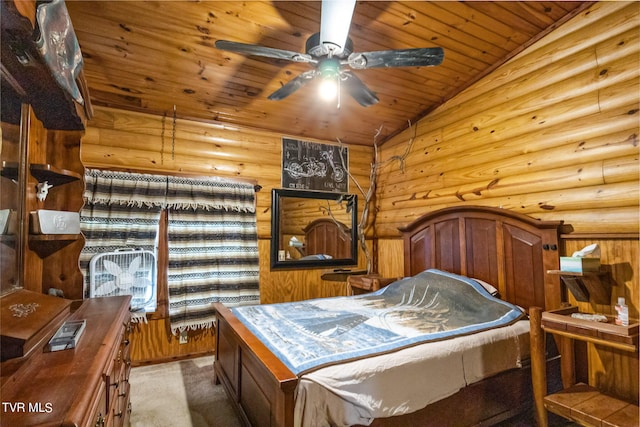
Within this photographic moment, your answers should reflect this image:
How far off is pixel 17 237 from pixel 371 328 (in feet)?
6.53

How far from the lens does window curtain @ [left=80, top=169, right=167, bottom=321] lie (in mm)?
2967

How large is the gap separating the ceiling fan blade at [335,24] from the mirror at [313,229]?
2233 millimetres

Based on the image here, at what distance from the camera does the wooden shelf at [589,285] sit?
2.19 metres

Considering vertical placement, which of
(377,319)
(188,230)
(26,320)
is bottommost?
(377,319)

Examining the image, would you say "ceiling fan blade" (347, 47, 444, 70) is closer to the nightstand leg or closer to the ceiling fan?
the ceiling fan

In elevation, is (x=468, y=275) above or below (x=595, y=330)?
above

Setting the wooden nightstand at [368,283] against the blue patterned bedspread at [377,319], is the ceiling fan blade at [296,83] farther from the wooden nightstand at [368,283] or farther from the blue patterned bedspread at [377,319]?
the wooden nightstand at [368,283]

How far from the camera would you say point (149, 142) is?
11.1 ft

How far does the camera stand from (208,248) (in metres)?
3.45

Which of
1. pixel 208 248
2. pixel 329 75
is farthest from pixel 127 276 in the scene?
pixel 329 75

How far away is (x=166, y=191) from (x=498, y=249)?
3280 mm

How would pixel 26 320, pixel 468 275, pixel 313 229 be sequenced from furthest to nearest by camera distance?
pixel 313 229, pixel 468 275, pixel 26 320

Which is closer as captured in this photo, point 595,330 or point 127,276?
point 595,330

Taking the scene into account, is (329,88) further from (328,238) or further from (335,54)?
(328,238)
